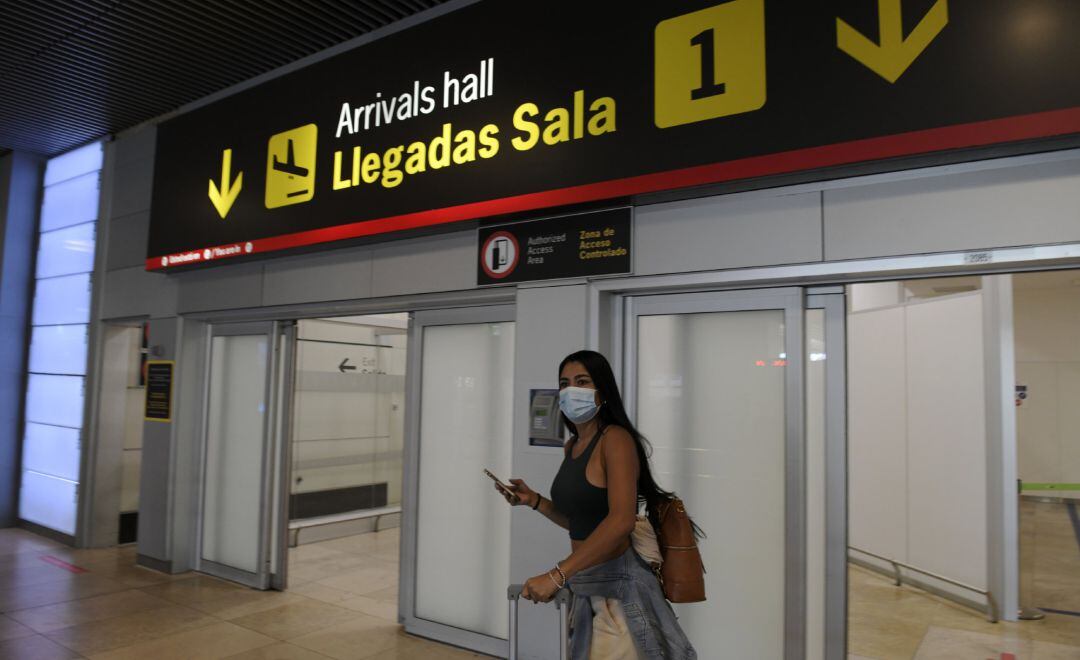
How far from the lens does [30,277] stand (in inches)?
325

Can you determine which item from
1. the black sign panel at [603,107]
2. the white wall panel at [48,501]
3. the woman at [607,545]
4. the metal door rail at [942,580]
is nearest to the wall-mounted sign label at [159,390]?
the black sign panel at [603,107]

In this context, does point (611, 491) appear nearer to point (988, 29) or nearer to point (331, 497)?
point (988, 29)

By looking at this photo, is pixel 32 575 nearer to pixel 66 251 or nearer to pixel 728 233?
pixel 66 251

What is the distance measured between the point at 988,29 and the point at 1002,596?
4.00 meters

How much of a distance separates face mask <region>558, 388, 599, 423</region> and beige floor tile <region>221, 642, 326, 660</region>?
2853 millimetres

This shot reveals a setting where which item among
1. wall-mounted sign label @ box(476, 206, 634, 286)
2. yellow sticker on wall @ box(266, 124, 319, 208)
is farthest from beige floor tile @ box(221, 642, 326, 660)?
yellow sticker on wall @ box(266, 124, 319, 208)

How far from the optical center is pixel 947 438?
18.2 feet

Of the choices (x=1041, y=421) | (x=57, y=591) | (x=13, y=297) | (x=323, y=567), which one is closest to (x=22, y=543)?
(x=57, y=591)

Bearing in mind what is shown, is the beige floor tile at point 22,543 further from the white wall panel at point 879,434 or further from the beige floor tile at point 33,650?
the white wall panel at point 879,434

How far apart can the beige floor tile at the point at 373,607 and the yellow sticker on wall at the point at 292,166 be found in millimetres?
3074

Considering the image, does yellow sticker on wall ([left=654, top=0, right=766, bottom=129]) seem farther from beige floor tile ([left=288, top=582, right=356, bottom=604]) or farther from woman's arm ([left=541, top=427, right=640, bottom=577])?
beige floor tile ([left=288, top=582, right=356, bottom=604])

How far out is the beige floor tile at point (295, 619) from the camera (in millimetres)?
4715

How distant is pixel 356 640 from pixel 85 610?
220cm

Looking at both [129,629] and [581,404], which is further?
[129,629]
